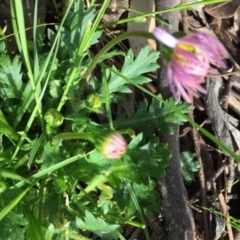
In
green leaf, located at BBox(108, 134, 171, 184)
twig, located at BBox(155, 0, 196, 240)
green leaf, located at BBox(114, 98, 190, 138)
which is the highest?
green leaf, located at BBox(114, 98, 190, 138)

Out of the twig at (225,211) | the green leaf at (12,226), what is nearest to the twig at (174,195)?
the twig at (225,211)

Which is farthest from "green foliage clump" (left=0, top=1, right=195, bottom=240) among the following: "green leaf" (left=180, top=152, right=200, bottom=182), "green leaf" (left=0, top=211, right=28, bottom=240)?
"green leaf" (left=180, top=152, right=200, bottom=182)

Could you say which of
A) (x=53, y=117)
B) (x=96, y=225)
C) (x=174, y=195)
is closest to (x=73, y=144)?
(x=53, y=117)

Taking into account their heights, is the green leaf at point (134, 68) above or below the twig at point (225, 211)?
A: above

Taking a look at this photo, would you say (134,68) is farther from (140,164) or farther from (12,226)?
(12,226)

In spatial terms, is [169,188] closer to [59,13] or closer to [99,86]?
[99,86]

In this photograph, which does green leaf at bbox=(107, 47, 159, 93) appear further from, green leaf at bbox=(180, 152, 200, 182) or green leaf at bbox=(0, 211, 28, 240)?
green leaf at bbox=(0, 211, 28, 240)

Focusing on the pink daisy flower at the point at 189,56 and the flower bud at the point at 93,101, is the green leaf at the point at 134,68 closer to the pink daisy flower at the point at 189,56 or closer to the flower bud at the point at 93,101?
the flower bud at the point at 93,101
